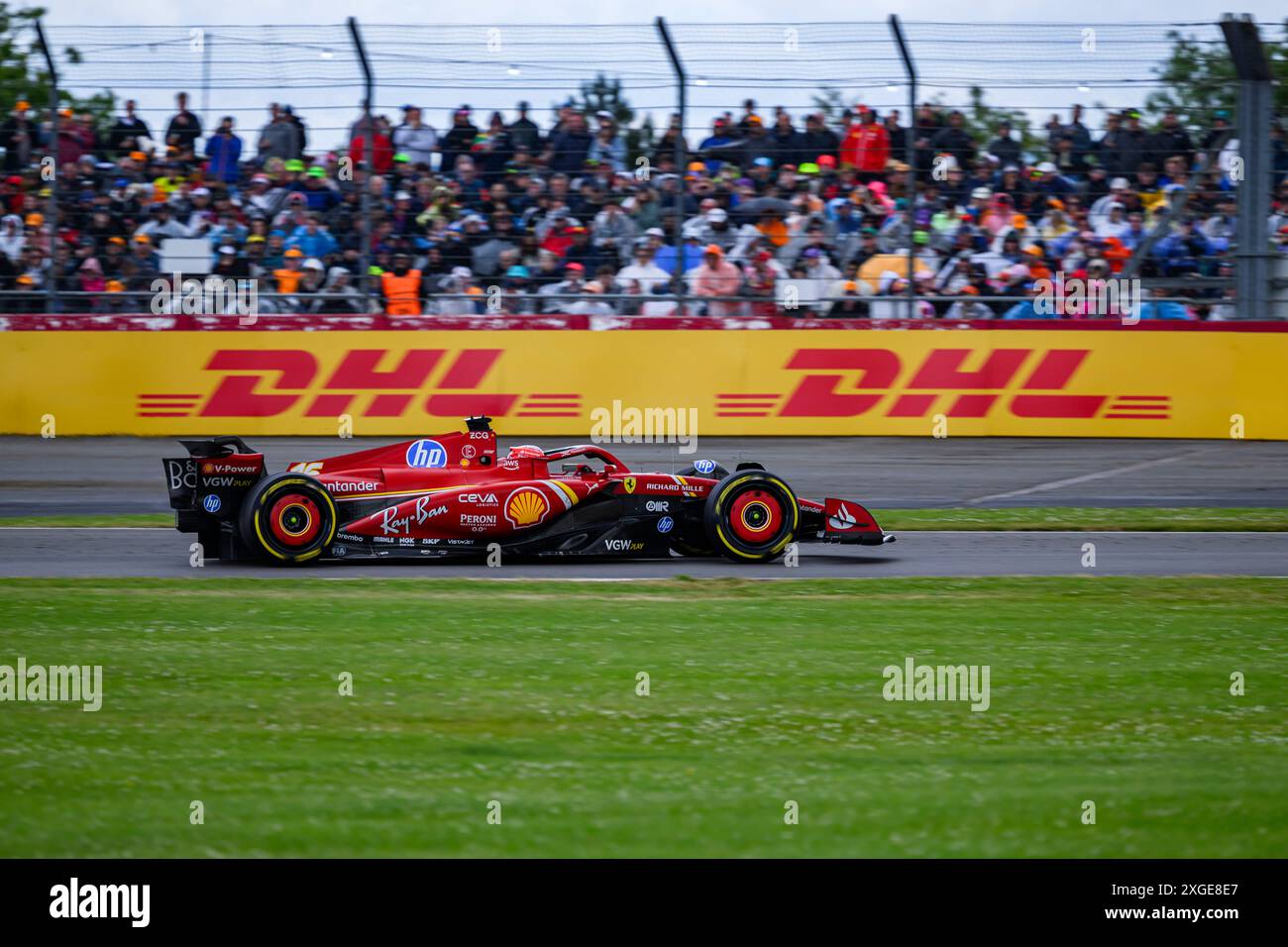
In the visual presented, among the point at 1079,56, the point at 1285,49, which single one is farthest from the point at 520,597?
the point at 1285,49

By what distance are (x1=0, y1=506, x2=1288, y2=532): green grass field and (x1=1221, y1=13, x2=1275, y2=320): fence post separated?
4.41 meters

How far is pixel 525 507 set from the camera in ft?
35.5

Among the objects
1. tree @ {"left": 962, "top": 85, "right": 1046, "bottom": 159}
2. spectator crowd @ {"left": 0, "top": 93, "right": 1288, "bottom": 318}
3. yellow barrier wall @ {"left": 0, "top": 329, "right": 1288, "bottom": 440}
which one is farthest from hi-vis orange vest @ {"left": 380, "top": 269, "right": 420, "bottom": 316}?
tree @ {"left": 962, "top": 85, "right": 1046, "bottom": 159}

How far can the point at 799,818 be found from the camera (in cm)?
513

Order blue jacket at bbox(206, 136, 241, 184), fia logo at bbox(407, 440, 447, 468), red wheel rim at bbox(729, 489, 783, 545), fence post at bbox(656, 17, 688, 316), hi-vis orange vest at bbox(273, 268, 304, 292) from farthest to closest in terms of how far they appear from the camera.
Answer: blue jacket at bbox(206, 136, 241, 184) < hi-vis orange vest at bbox(273, 268, 304, 292) < fence post at bbox(656, 17, 688, 316) < red wheel rim at bbox(729, 489, 783, 545) < fia logo at bbox(407, 440, 447, 468)

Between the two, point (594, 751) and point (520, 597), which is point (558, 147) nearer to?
point (520, 597)

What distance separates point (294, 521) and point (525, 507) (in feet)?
5.14

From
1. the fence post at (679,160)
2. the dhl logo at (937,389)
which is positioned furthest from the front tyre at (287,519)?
the fence post at (679,160)

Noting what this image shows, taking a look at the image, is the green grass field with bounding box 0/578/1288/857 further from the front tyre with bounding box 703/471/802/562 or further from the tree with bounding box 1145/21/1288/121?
the tree with bounding box 1145/21/1288/121

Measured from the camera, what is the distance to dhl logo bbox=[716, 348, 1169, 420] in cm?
1725

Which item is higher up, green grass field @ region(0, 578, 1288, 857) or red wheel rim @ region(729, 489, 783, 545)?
red wheel rim @ region(729, 489, 783, 545)

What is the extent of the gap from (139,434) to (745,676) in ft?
38.4

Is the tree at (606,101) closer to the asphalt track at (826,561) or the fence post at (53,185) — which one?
the fence post at (53,185)

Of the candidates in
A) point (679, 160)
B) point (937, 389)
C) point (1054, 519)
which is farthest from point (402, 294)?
point (1054, 519)
